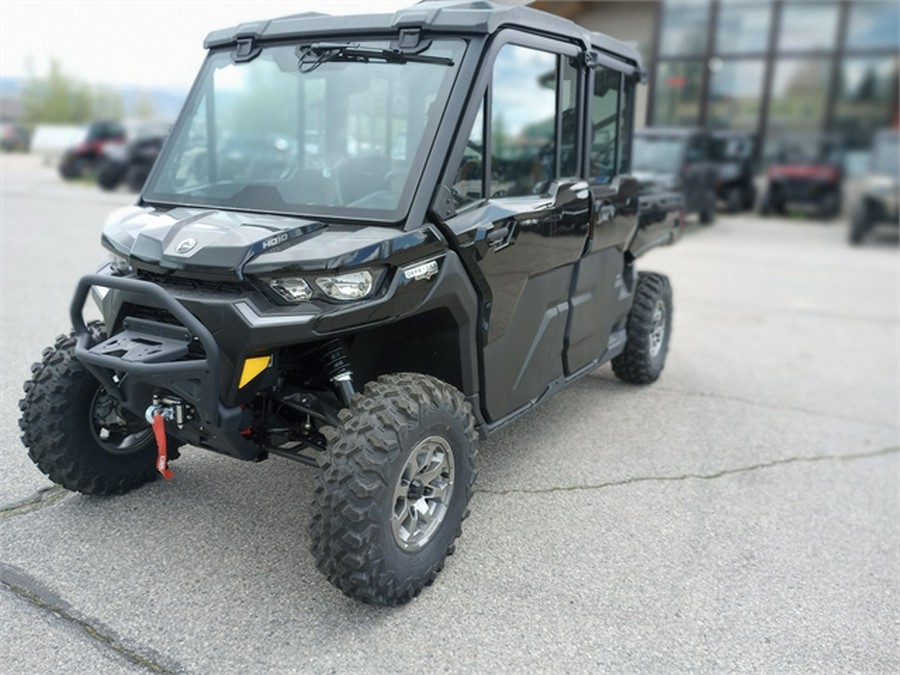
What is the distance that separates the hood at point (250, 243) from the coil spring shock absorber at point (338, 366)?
41cm

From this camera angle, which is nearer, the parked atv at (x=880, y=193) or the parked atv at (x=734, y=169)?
the parked atv at (x=880, y=193)

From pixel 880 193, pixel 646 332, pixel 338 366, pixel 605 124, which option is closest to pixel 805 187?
pixel 880 193

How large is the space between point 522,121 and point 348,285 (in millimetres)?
2870

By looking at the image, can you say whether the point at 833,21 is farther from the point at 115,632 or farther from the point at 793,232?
the point at 115,632

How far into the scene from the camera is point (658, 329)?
5.82 metres

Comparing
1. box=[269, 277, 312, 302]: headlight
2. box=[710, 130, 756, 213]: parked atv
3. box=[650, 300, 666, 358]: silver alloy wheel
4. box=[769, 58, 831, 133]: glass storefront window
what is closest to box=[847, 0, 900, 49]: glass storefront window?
box=[769, 58, 831, 133]: glass storefront window

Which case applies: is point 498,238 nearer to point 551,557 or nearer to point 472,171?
point 472,171

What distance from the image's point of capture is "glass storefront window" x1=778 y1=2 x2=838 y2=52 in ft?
68.1

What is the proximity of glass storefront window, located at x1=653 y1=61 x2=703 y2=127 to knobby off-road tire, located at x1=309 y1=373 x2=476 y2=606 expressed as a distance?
70.3ft

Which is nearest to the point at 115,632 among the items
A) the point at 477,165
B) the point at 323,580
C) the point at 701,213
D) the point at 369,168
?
the point at 323,580

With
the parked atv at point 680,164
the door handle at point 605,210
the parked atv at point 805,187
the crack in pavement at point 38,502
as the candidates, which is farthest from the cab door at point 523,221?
the parked atv at point 805,187

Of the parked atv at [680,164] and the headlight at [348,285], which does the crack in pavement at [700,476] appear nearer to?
the headlight at [348,285]

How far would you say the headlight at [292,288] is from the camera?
268cm

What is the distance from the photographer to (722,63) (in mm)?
22234
